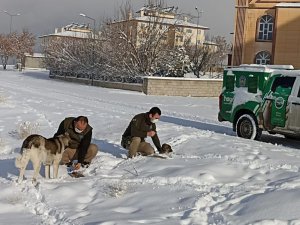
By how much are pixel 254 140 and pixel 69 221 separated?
25.7 feet

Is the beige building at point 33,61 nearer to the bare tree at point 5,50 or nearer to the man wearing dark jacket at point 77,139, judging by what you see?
the bare tree at point 5,50

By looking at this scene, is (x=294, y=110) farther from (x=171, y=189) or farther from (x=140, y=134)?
(x=171, y=189)

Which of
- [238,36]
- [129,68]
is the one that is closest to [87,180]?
[129,68]

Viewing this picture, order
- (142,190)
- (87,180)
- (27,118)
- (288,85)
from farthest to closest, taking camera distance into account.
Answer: (27,118) → (288,85) → (87,180) → (142,190)

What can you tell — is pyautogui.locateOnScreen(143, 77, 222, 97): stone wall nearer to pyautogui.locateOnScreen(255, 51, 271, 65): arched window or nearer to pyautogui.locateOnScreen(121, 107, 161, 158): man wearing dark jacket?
pyautogui.locateOnScreen(255, 51, 271, 65): arched window

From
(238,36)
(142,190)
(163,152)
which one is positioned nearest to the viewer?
(142,190)

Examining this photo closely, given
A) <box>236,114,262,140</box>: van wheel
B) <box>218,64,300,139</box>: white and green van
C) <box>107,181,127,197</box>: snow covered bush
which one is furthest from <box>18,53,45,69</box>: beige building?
<box>107,181,127,197</box>: snow covered bush

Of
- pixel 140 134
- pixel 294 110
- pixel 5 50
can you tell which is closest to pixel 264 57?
pixel 294 110

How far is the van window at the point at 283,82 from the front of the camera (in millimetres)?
11844

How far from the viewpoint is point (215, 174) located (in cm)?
756

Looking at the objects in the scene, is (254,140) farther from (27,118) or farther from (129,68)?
(129,68)

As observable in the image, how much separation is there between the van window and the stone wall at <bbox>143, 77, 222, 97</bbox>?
1931 cm

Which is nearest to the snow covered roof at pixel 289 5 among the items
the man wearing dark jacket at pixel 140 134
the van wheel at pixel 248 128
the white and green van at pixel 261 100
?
the white and green van at pixel 261 100

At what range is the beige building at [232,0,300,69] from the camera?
4256 centimetres
